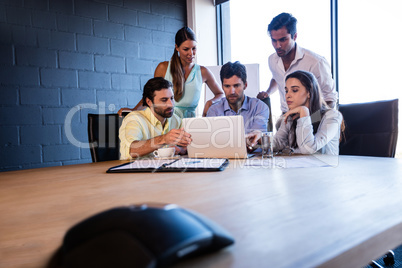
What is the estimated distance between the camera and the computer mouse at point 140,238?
0.99 feet

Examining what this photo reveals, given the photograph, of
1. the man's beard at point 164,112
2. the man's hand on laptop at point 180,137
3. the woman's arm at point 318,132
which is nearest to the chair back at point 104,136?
the man's beard at point 164,112

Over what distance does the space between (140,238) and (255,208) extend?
0.99 feet

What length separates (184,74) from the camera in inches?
111

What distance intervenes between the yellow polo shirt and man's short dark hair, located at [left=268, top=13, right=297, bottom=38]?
1235mm

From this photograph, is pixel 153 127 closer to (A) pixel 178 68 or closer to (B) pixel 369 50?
(A) pixel 178 68

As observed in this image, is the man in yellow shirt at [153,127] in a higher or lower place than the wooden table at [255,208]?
higher

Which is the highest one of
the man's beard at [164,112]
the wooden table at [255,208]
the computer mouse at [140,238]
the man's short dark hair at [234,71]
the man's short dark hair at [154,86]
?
the man's short dark hair at [234,71]

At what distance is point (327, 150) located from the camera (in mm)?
1890

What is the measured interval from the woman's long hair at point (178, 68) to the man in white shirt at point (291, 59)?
2.16ft

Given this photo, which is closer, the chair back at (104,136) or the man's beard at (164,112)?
the chair back at (104,136)

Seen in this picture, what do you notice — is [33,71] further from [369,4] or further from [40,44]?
[369,4]

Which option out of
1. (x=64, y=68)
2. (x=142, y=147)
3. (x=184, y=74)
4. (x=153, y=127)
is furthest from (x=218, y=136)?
(x=64, y=68)

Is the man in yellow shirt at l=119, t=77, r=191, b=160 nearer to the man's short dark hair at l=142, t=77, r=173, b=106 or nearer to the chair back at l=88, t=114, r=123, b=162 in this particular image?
the man's short dark hair at l=142, t=77, r=173, b=106

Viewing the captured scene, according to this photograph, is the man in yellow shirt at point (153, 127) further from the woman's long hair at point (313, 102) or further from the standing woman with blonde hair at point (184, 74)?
the woman's long hair at point (313, 102)
